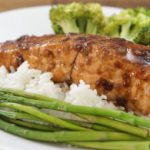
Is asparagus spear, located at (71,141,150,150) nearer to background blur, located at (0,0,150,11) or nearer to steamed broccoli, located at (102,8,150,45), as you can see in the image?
steamed broccoli, located at (102,8,150,45)

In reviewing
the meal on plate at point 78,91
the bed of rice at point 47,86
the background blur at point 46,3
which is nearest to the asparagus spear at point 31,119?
the meal on plate at point 78,91

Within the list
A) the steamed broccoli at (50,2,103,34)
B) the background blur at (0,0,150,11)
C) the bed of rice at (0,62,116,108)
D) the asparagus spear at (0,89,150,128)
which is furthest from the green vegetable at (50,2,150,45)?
the asparagus spear at (0,89,150,128)

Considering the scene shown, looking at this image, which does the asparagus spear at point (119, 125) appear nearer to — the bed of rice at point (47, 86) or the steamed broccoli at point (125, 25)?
the bed of rice at point (47, 86)

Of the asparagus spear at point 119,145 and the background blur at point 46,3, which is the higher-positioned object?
the asparagus spear at point 119,145

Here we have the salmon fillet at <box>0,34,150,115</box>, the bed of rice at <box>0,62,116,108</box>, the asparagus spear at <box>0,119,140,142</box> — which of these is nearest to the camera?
the asparagus spear at <box>0,119,140,142</box>

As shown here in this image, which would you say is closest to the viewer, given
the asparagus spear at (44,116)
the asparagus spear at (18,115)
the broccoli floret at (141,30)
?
the asparagus spear at (44,116)

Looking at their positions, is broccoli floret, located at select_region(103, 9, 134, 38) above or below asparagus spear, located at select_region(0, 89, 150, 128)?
below
